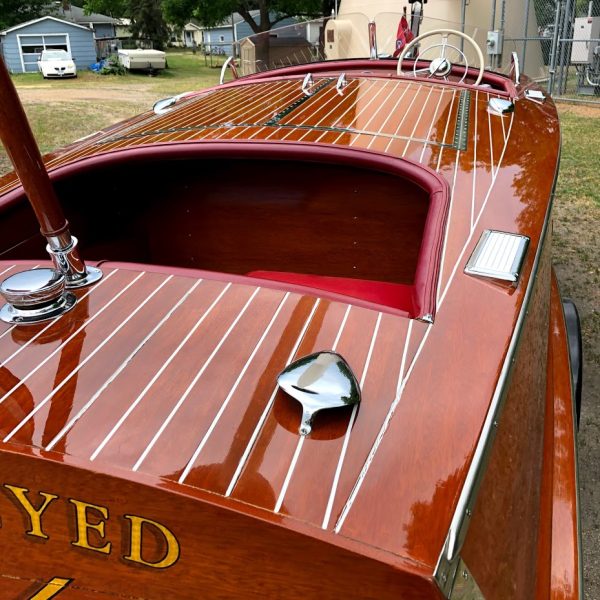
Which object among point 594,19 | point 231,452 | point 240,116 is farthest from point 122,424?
point 594,19

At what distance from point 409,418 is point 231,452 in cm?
26

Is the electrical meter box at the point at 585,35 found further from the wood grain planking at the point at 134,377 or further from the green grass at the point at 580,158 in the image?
the wood grain planking at the point at 134,377

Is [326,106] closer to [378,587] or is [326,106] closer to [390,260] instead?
[390,260]

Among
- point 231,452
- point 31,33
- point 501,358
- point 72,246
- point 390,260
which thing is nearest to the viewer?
point 231,452

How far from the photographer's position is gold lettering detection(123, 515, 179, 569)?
755mm

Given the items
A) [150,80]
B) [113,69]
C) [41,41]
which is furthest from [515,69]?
[41,41]

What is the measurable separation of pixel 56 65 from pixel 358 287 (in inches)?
778

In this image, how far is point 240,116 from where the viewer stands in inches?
90.4

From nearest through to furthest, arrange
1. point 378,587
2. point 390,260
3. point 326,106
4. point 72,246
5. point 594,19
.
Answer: point 378,587
point 72,246
point 390,260
point 326,106
point 594,19

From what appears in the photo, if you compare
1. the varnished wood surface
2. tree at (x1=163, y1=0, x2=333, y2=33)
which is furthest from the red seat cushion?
tree at (x1=163, y1=0, x2=333, y2=33)

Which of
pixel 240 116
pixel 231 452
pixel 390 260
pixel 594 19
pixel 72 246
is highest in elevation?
pixel 594 19

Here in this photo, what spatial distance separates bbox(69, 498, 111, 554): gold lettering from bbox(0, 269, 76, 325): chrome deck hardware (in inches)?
15.8

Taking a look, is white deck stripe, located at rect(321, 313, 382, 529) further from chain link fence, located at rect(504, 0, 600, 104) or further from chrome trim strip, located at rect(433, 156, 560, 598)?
chain link fence, located at rect(504, 0, 600, 104)

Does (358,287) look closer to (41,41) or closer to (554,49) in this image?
(554,49)
